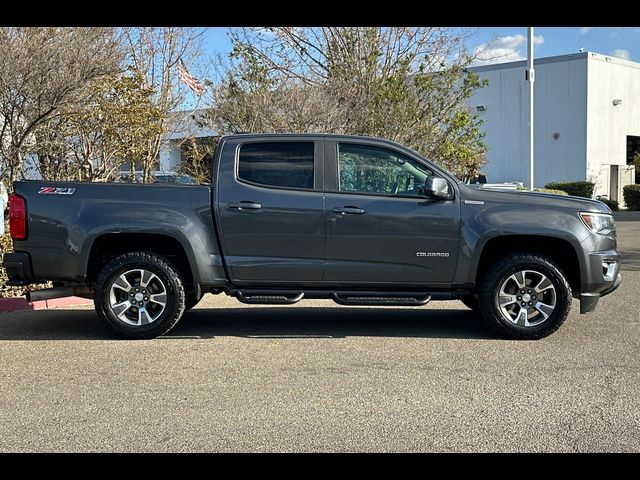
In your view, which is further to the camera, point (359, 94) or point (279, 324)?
point (359, 94)

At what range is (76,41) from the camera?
34.0ft

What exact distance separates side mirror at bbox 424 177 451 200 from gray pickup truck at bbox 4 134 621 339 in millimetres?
14

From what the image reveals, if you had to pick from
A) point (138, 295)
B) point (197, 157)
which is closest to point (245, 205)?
point (138, 295)

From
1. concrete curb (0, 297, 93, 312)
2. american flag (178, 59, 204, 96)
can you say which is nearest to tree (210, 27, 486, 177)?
american flag (178, 59, 204, 96)

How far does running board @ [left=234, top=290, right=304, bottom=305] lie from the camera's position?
6660mm

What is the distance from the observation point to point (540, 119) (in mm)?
31750

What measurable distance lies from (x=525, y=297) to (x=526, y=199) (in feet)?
3.22

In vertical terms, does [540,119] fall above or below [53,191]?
above

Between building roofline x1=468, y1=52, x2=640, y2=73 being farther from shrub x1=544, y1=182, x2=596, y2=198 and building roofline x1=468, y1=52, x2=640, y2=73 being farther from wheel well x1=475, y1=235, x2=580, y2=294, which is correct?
wheel well x1=475, y1=235, x2=580, y2=294

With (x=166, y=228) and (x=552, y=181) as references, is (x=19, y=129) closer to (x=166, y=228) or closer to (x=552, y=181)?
(x=166, y=228)

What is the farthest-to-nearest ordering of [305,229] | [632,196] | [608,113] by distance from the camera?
[608,113] → [632,196] → [305,229]

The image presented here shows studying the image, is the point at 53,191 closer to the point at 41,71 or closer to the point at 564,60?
the point at 41,71

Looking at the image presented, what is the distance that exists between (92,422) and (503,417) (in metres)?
2.76

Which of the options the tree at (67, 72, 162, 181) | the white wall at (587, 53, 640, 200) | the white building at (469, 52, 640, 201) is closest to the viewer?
the tree at (67, 72, 162, 181)
